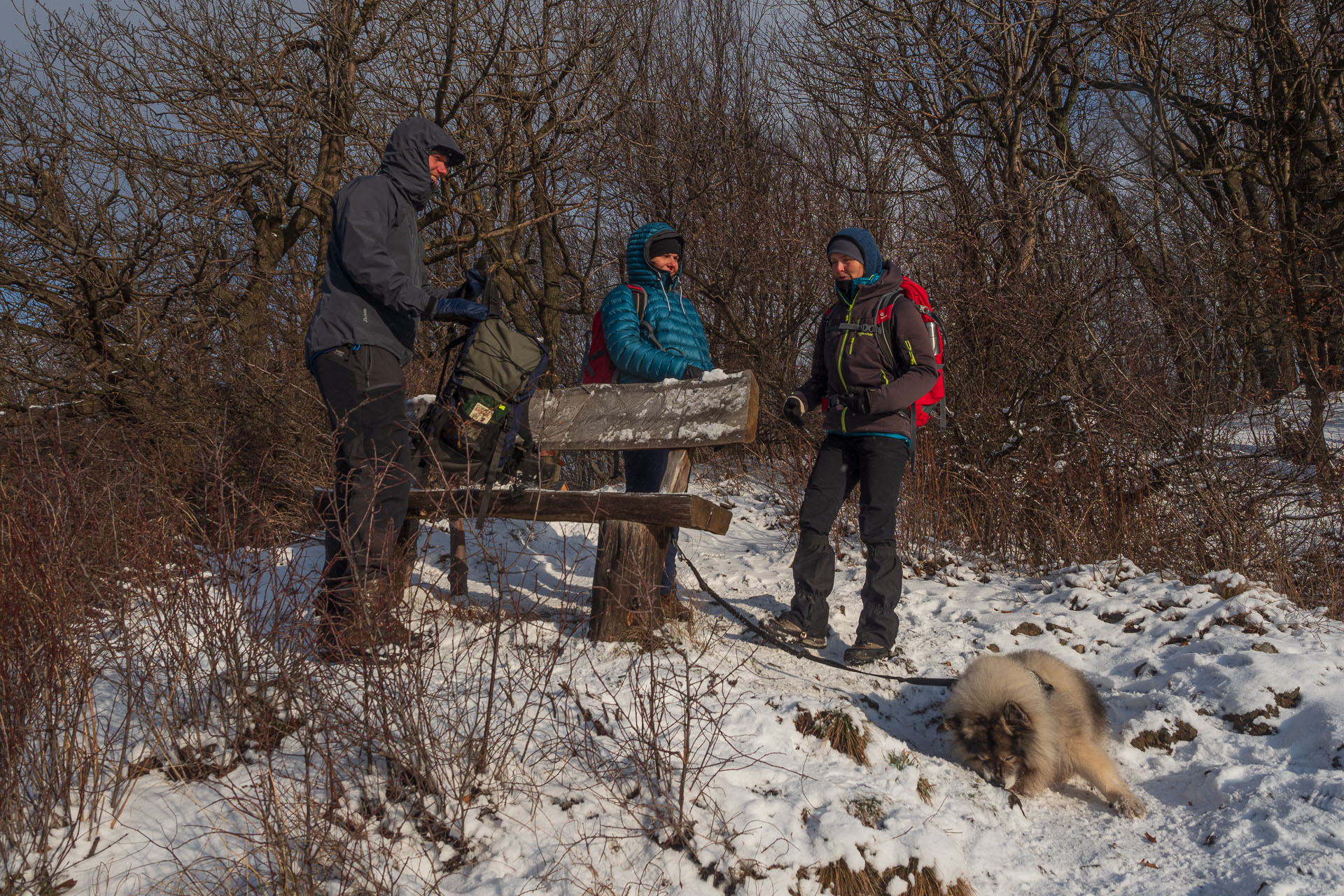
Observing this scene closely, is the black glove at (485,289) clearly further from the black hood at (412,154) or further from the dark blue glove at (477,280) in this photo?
the black hood at (412,154)

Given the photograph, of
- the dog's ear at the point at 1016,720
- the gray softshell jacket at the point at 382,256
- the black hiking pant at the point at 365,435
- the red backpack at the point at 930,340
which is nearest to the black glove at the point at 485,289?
the gray softshell jacket at the point at 382,256

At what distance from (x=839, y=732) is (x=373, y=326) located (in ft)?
8.40

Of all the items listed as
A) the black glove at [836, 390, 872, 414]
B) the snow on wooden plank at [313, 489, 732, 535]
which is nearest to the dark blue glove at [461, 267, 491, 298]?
the snow on wooden plank at [313, 489, 732, 535]

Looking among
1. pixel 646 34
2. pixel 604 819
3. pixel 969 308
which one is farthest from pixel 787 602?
pixel 646 34

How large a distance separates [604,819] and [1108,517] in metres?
4.30

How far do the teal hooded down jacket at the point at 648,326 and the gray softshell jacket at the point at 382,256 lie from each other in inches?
37.2

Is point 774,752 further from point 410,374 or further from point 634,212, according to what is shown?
point 634,212

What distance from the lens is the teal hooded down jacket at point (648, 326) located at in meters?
4.06

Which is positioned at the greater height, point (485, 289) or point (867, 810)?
point (485, 289)

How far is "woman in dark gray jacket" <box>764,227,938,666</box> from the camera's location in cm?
389

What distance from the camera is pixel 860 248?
401cm

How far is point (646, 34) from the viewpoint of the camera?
10.3 meters

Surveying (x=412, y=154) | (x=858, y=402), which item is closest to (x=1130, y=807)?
(x=858, y=402)

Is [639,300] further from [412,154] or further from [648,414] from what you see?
[412,154]
